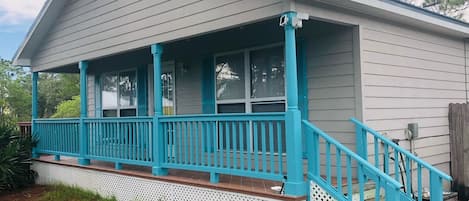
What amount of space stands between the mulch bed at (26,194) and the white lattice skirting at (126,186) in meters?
0.28

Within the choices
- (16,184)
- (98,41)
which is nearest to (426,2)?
(98,41)

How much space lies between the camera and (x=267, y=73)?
652 centimetres

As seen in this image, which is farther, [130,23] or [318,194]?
[130,23]

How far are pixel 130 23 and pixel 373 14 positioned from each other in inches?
159

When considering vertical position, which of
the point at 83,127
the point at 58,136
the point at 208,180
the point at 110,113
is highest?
the point at 110,113

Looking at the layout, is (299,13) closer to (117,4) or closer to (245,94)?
(245,94)

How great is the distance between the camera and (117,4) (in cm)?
759

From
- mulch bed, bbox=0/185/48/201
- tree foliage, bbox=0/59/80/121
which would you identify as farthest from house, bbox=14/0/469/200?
tree foliage, bbox=0/59/80/121

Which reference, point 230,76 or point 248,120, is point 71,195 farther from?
point 248,120

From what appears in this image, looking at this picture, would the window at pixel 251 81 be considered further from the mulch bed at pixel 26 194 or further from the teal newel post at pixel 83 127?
the mulch bed at pixel 26 194

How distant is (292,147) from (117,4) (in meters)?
4.68

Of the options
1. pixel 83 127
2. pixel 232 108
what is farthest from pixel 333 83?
pixel 83 127

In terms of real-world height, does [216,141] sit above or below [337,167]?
above

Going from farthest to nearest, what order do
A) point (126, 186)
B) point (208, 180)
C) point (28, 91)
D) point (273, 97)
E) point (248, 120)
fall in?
1. point (28, 91)
2. point (126, 186)
3. point (273, 97)
4. point (208, 180)
5. point (248, 120)
